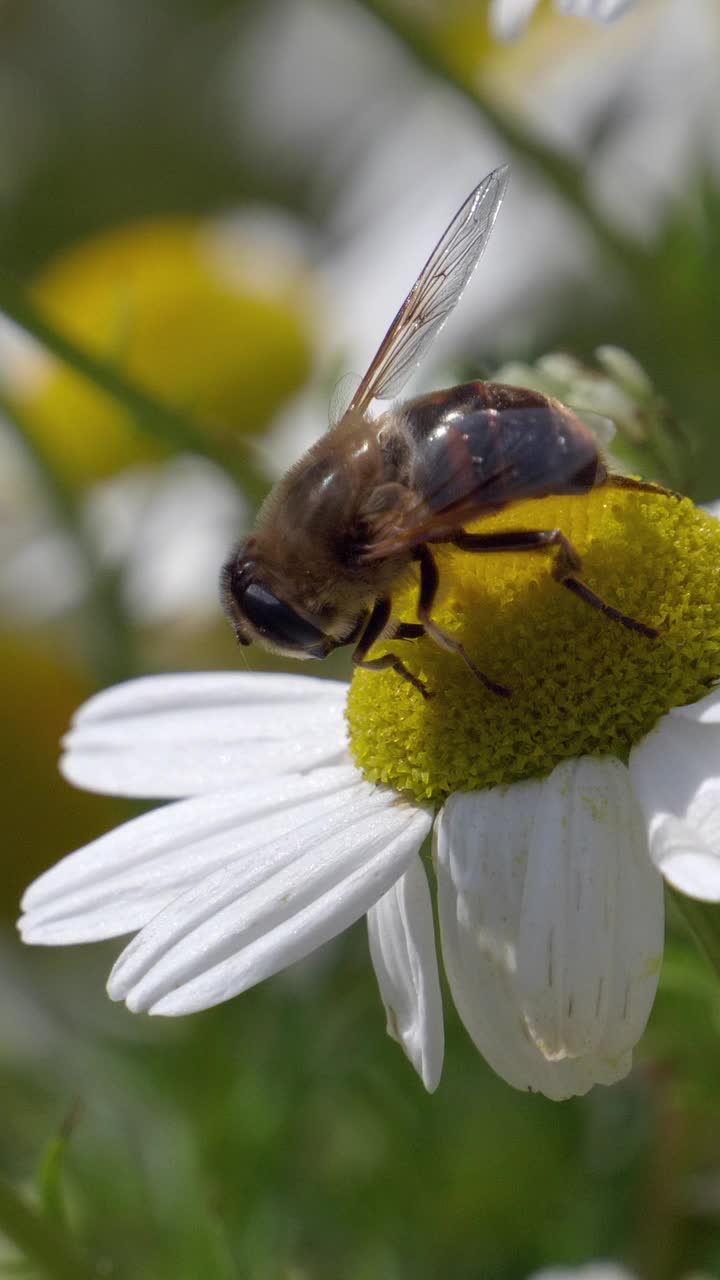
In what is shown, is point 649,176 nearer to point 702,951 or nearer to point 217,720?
point 217,720

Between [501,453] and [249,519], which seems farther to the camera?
[249,519]

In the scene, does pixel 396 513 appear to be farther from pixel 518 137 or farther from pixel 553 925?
pixel 518 137

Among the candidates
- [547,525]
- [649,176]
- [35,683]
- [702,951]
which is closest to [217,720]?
[547,525]

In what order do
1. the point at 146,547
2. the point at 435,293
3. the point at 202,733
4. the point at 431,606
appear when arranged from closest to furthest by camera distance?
the point at 431,606, the point at 435,293, the point at 202,733, the point at 146,547

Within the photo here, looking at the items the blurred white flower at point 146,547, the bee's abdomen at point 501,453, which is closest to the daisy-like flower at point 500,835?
the bee's abdomen at point 501,453

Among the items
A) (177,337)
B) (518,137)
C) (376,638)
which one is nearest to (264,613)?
(376,638)

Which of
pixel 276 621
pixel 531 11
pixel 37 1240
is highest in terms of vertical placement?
pixel 531 11
